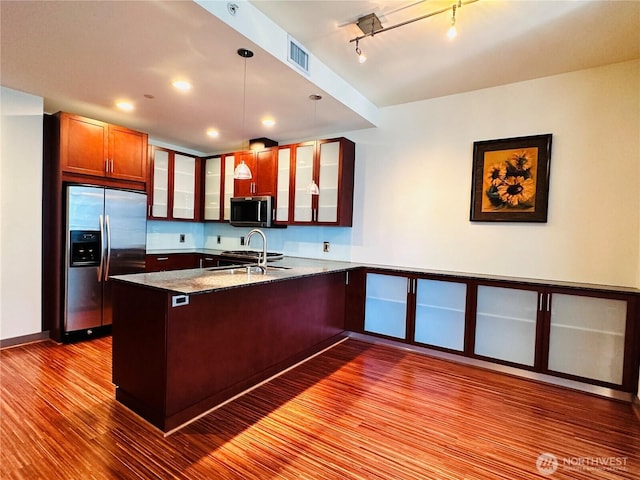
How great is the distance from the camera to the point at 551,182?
10.1 ft

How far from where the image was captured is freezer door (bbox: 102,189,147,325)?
3.73m

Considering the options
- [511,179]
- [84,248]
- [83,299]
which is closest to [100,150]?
[84,248]

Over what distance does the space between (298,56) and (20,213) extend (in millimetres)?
3328

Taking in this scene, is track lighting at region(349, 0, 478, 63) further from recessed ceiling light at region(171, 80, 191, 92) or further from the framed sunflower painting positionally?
recessed ceiling light at region(171, 80, 191, 92)

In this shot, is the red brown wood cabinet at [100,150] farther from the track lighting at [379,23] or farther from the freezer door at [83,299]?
the track lighting at [379,23]

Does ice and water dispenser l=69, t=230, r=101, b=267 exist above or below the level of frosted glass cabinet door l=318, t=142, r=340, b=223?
below

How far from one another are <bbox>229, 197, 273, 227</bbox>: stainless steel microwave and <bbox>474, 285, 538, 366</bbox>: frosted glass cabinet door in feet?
9.50

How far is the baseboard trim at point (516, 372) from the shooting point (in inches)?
105

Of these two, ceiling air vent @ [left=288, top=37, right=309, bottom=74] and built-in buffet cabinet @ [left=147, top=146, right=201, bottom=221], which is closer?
ceiling air vent @ [left=288, top=37, right=309, bottom=74]

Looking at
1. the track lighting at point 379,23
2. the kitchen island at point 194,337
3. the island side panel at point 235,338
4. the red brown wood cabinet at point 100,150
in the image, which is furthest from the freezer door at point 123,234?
the track lighting at point 379,23

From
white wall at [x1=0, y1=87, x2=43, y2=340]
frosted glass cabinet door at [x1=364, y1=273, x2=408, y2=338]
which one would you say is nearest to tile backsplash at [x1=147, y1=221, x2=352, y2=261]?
frosted glass cabinet door at [x1=364, y1=273, x2=408, y2=338]

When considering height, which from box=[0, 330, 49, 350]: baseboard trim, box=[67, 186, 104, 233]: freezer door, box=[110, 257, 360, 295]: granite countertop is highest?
box=[67, 186, 104, 233]: freezer door

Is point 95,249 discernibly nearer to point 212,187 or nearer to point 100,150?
point 100,150

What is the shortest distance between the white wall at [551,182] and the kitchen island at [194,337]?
171cm
